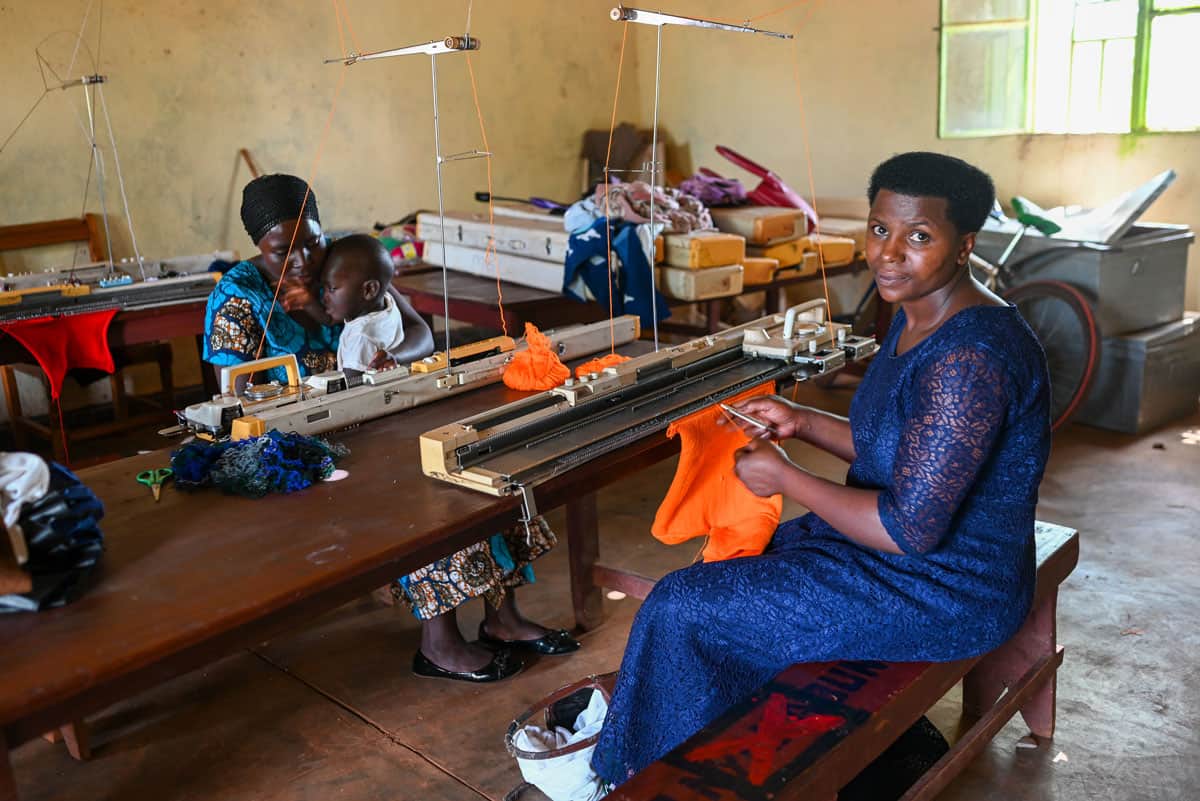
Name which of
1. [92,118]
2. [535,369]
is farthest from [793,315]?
[92,118]

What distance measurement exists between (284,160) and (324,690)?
4090mm

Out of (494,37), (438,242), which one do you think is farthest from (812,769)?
(494,37)

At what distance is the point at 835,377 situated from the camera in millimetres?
5727

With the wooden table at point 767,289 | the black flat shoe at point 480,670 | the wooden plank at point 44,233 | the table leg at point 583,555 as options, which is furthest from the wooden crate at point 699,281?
the wooden plank at point 44,233

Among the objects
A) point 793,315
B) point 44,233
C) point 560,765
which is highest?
point 44,233

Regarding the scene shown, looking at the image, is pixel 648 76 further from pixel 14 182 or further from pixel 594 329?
pixel 594 329

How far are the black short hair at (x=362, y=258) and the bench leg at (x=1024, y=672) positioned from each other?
1851mm

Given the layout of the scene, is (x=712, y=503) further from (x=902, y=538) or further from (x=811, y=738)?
(x=811, y=738)

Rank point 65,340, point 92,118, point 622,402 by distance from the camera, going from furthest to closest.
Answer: point 92,118, point 65,340, point 622,402

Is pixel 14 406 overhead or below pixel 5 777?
below

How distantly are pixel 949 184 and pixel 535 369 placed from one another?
3.78 ft

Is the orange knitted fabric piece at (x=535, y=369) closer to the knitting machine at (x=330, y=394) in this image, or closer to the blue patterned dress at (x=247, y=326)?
the knitting machine at (x=330, y=394)

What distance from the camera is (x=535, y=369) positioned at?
8.75 ft

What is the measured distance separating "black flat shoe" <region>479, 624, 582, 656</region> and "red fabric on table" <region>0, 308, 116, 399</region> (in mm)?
1955
